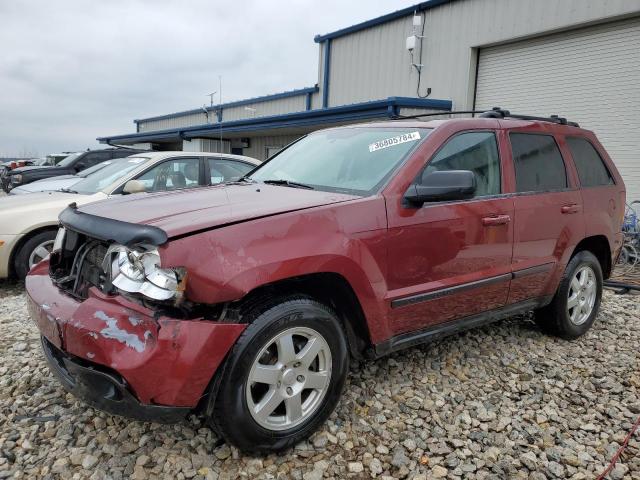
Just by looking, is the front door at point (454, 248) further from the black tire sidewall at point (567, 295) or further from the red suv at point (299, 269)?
the black tire sidewall at point (567, 295)

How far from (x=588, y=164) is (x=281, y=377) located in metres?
3.38

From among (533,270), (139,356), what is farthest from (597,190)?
(139,356)

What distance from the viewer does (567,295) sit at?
12.9ft

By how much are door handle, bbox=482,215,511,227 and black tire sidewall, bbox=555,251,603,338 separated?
3.50ft

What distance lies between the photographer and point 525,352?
3799 millimetres

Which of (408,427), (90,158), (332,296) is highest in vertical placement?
(90,158)

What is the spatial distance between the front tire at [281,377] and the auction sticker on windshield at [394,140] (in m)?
1.21

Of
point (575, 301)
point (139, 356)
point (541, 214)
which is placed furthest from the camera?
point (575, 301)

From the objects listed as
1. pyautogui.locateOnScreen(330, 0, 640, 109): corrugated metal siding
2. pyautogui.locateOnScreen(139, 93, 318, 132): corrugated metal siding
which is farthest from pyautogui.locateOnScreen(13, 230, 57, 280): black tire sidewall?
pyautogui.locateOnScreen(139, 93, 318, 132): corrugated metal siding

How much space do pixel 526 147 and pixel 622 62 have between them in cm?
668

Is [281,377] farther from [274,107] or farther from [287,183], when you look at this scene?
[274,107]

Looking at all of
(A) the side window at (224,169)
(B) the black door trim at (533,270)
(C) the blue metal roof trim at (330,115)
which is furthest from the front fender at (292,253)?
(C) the blue metal roof trim at (330,115)

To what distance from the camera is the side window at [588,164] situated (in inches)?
158

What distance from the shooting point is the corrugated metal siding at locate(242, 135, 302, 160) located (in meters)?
16.3
